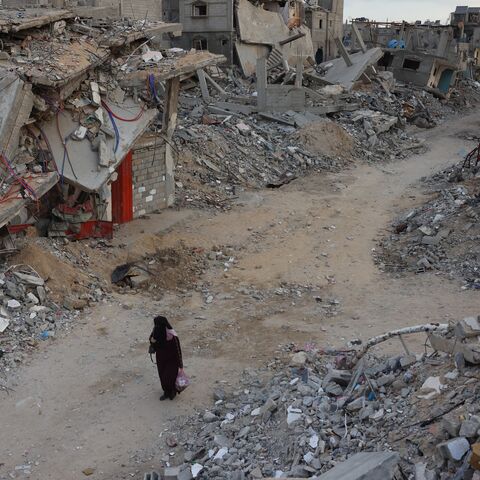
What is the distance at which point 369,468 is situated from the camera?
15.3ft

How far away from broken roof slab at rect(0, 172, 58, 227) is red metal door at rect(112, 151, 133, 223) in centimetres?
282

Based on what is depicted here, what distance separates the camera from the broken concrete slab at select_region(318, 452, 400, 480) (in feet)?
15.1

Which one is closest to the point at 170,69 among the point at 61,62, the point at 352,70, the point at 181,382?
the point at 61,62

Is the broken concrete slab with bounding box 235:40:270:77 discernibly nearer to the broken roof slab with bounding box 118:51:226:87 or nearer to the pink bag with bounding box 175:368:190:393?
the broken roof slab with bounding box 118:51:226:87

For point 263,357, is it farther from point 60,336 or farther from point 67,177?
point 67,177

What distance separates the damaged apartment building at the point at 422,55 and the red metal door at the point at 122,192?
20341 millimetres

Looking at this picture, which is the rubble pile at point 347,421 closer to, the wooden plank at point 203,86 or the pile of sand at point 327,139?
the pile of sand at point 327,139

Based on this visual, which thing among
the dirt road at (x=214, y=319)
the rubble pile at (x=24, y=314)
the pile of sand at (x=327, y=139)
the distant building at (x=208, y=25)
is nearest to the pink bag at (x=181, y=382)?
the dirt road at (x=214, y=319)

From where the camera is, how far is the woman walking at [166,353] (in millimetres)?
7848

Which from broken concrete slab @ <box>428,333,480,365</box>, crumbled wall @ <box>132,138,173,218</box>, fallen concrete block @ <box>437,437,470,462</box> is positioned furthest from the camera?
crumbled wall @ <box>132,138,173,218</box>

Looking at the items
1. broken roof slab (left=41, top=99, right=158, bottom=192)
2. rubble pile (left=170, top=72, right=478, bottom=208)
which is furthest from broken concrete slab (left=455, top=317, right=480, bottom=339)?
rubble pile (left=170, top=72, right=478, bottom=208)

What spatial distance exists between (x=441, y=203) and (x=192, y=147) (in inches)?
282

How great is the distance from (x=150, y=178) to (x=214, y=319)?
17.5 feet

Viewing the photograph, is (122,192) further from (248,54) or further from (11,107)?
(248,54)
